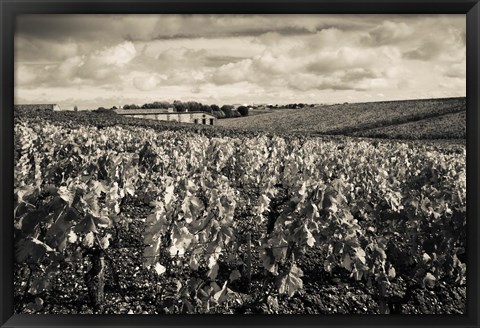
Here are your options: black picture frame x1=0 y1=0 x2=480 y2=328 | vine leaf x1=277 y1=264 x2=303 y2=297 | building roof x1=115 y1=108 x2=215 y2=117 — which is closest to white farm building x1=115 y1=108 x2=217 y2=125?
building roof x1=115 y1=108 x2=215 y2=117

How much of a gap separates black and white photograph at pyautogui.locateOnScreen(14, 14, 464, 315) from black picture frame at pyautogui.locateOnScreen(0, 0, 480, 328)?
8cm

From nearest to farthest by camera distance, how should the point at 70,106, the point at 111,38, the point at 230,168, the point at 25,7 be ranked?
the point at 25,7, the point at 111,38, the point at 70,106, the point at 230,168

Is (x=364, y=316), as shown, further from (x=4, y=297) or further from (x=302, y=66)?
(x=4, y=297)

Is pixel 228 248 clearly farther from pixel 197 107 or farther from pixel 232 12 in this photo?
pixel 232 12

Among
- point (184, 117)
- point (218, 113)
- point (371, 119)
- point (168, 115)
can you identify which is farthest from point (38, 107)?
point (371, 119)

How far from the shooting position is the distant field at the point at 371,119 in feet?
12.9

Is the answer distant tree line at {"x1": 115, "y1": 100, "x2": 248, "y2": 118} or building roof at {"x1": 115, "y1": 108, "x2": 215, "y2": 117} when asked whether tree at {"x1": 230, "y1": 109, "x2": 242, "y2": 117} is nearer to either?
distant tree line at {"x1": 115, "y1": 100, "x2": 248, "y2": 118}

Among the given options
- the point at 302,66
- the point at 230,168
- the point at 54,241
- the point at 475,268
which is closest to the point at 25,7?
the point at 54,241

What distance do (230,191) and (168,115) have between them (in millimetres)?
946

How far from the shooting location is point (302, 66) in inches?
141

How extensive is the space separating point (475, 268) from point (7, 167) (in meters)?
3.74

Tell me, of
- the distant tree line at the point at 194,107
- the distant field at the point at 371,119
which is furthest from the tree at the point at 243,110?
the distant field at the point at 371,119

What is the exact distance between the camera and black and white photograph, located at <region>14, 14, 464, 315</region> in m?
3.25

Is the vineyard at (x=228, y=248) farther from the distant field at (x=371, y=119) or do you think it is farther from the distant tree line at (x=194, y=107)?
the distant tree line at (x=194, y=107)
